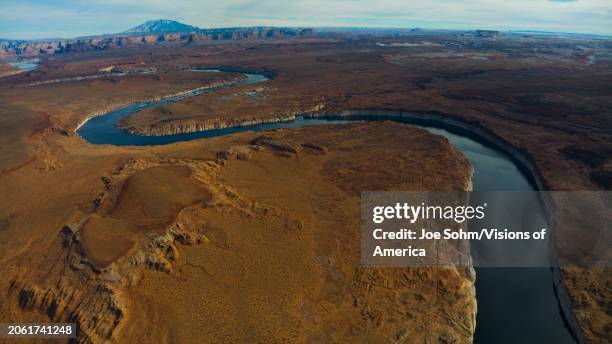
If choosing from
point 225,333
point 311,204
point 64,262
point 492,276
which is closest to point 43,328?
point 64,262

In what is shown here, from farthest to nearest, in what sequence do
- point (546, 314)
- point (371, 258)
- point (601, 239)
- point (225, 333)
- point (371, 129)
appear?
point (371, 129) < point (601, 239) < point (371, 258) < point (546, 314) < point (225, 333)

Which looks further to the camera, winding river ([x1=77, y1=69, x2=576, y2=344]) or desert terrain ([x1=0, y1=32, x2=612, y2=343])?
winding river ([x1=77, y1=69, x2=576, y2=344])

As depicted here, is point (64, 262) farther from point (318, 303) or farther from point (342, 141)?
point (342, 141)

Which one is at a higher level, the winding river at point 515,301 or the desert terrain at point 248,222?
the desert terrain at point 248,222

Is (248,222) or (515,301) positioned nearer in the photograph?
(515,301)

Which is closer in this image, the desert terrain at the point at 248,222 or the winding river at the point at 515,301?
the desert terrain at the point at 248,222

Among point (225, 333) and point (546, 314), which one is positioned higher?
point (225, 333)

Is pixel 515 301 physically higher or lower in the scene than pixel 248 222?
lower

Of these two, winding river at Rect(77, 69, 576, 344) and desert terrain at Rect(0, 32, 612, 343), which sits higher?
desert terrain at Rect(0, 32, 612, 343)
